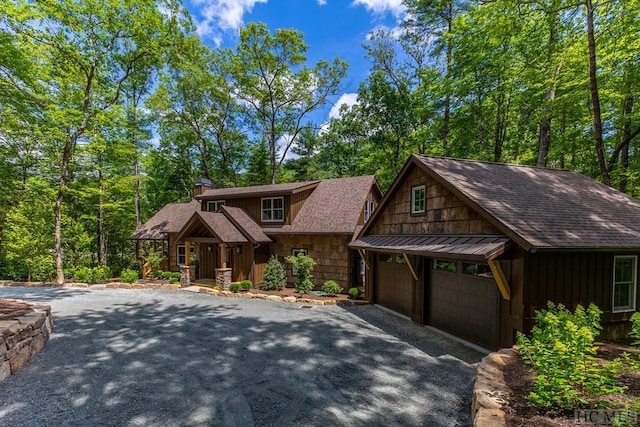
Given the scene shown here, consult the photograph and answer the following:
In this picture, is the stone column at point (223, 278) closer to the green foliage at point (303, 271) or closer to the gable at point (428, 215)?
the green foliage at point (303, 271)

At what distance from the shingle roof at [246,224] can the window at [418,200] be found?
332 inches

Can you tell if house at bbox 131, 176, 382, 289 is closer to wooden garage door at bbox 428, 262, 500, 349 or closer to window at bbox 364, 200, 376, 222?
window at bbox 364, 200, 376, 222

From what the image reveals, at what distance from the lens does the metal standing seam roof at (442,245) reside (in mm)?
5938

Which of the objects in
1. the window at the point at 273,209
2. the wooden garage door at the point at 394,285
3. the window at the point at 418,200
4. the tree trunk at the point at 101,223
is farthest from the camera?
the tree trunk at the point at 101,223

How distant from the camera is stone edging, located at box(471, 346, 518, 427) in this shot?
10.6 feet

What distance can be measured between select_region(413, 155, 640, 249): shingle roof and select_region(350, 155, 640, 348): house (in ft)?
0.10

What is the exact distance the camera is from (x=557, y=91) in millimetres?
13750

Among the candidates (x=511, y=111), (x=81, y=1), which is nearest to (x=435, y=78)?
(x=511, y=111)

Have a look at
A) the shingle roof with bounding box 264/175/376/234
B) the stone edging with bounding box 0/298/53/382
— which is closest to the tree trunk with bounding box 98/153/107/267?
the shingle roof with bounding box 264/175/376/234

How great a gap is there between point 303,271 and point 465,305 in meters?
7.84

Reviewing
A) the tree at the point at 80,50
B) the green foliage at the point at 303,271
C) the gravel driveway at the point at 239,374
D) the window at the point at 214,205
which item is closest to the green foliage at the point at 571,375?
the gravel driveway at the point at 239,374

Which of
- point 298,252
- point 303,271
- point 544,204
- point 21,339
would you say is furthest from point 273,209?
point 544,204

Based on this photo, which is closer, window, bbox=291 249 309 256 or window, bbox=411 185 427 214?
window, bbox=411 185 427 214

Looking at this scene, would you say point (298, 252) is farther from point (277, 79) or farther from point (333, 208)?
point (277, 79)
